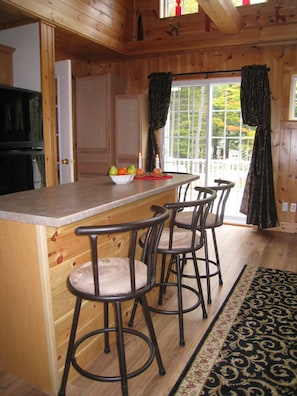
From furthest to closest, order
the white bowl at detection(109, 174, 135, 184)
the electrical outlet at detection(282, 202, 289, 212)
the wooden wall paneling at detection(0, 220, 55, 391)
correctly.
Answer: the electrical outlet at detection(282, 202, 289, 212) → the white bowl at detection(109, 174, 135, 184) → the wooden wall paneling at detection(0, 220, 55, 391)

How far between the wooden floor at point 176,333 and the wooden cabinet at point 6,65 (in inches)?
121

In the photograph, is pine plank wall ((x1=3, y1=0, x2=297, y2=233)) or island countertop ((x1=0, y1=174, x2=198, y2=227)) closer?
island countertop ((x1=0, y1=174, x2=198, y2=227))

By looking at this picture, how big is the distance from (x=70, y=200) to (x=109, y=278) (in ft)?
1.77

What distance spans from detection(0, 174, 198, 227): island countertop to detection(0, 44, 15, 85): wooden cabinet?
2.05 metres

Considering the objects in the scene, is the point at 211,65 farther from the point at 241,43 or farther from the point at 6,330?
the point at 6,330

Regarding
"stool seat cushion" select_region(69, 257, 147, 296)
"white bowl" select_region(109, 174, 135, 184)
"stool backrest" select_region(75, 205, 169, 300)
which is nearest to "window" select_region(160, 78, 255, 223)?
"white bowl" select_region(109, 174, 135, 184)

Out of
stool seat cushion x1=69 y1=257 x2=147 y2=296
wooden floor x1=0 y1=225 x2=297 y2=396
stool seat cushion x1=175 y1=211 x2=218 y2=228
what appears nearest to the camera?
stool seat cushion x1=69 y1=257 x2=147 y2=296

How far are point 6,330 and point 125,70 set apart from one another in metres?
4.75

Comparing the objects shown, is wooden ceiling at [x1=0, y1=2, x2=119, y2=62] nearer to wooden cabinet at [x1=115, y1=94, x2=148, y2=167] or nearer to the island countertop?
wooden cabinet at [x1=115, y1=94, x2=148, y2=167]

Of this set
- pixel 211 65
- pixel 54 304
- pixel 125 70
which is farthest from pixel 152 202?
pixel 125 70

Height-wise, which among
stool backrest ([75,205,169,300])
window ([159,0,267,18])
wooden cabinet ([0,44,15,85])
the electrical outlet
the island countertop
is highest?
window ([159,0,267,18])

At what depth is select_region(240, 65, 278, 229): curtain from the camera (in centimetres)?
475

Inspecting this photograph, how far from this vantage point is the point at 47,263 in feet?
5.56

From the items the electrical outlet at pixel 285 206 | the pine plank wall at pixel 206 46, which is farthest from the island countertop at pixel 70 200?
the electrical outlet at pixel 285 206
